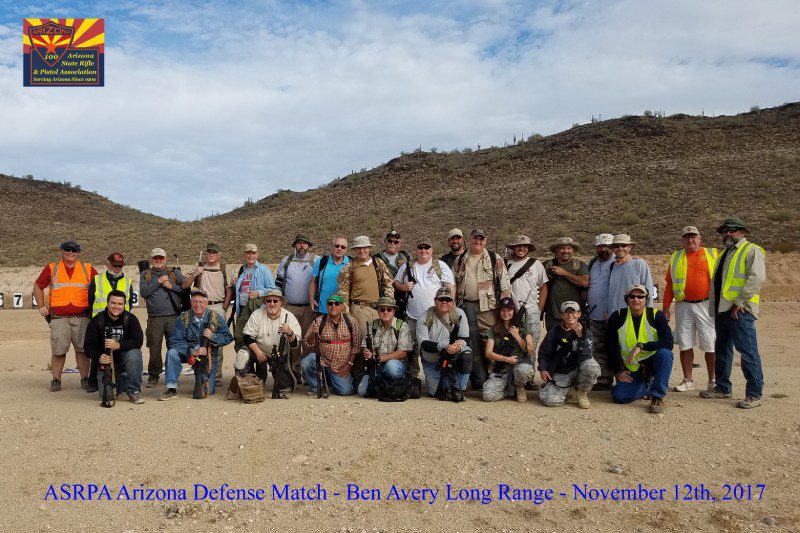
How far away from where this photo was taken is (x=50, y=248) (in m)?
30.7

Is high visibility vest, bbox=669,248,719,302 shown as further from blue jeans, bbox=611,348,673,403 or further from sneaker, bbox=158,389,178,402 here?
sneaker, bbox=158,389,178,402

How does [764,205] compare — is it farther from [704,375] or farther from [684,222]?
[704,375]

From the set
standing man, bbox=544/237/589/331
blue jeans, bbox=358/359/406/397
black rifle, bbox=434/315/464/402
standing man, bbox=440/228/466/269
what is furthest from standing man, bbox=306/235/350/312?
standing man, bbox=544/237/589/331

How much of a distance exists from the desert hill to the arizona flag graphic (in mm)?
11251

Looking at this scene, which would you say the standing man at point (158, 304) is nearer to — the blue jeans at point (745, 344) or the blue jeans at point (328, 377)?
the blue jeans at point (328, 377)

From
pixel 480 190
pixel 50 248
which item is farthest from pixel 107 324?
pixel 480 190

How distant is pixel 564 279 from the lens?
7.73m

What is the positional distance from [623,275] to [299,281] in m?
4.29

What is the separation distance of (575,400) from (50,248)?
102ft

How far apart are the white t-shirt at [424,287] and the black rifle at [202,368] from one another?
8.53ft

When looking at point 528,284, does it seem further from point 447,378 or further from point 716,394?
point 716,394

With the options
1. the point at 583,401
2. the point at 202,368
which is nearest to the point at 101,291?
the point at 202,368

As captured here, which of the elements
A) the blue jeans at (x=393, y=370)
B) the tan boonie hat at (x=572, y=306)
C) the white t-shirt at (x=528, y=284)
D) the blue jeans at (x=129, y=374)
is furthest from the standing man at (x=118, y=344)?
the tan boonie hat at (x=572, y=306)

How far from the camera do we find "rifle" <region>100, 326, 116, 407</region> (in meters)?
6.98
